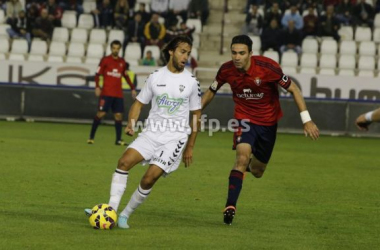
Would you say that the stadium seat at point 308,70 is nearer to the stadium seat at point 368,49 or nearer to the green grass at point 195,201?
the stadium seat at point 368,49

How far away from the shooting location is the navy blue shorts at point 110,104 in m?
21.4

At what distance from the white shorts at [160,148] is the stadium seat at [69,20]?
22683 mm

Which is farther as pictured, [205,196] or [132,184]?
[132,184]

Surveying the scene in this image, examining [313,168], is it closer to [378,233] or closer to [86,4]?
[378,233]

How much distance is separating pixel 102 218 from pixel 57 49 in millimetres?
21851

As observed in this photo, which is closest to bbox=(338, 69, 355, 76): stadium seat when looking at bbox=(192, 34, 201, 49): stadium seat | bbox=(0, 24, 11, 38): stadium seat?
bbox=(192, 34, 201, 49): stadium seat

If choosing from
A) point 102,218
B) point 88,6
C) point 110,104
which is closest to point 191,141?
point 102,218

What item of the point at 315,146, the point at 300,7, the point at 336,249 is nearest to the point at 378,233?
the point at 336,249

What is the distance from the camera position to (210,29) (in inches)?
1265

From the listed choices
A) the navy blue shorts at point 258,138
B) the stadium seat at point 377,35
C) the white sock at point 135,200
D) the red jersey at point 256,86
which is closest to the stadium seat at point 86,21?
the stadium seat at point 377,35

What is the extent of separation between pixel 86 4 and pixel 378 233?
24.2m

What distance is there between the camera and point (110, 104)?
21516mm

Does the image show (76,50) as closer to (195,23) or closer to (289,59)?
(195,23)

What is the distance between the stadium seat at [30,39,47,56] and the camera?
1223 inches
